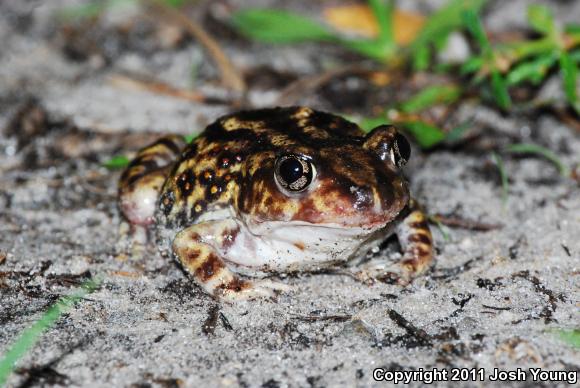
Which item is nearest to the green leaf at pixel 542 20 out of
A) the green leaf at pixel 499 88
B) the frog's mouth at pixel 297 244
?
the green leaf at pixel 499 88

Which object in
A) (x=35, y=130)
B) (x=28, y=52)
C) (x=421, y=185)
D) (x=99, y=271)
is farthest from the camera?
(x=28, y=52)

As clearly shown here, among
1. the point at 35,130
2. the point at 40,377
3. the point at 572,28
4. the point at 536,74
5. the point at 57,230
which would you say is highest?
the point at 572,28

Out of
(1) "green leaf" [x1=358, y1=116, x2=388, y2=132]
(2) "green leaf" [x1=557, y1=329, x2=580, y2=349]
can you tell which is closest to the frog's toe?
(2) "green leaf" [x1=557, y1=329, x2=580, y2=349]

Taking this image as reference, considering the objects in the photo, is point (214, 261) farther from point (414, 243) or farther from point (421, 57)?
point (421, 57)

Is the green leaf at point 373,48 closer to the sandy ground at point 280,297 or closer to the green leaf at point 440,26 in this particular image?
the green leaf at point 440,26

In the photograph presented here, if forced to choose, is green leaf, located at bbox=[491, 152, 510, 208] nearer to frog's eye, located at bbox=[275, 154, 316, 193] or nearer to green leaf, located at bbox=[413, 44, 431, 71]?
green leaf, located at bbox=[413, 44, 431, 71]

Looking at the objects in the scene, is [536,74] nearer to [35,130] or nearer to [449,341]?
[449,341]

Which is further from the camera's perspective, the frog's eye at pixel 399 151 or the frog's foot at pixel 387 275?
the frog's foot at pixel 387 275

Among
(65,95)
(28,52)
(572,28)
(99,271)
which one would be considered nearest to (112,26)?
(28,52)
